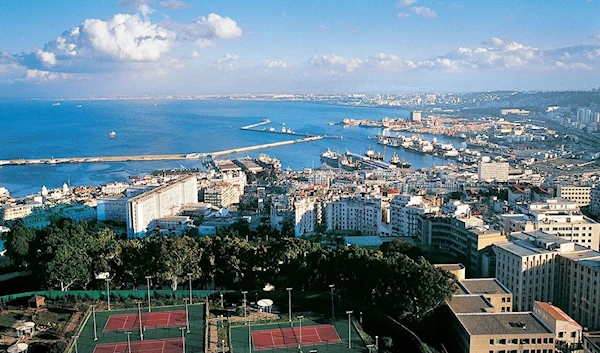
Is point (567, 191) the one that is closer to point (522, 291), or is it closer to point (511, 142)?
point (522, 291)

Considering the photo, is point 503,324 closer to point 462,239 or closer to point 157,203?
point 462,239

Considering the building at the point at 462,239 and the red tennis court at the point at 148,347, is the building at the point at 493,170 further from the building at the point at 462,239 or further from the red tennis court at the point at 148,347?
the red tennis court at the point at 148,347

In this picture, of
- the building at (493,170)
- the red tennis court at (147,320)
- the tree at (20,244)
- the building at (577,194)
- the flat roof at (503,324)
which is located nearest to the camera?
the flat roof at (503,324)

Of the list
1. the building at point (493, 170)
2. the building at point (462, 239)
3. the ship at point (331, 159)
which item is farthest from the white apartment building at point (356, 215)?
the ship at point (331, 159)

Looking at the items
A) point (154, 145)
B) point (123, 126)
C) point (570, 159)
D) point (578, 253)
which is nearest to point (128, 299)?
point (578, 253)

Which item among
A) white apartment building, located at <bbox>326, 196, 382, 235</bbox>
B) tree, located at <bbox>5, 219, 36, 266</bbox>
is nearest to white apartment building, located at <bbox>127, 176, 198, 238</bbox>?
tree, located at <bbox>5, 219, 36, 266</bbox>

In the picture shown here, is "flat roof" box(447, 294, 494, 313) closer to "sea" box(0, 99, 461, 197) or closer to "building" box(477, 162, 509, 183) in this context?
"building" box(477, 162, 509, 183)
